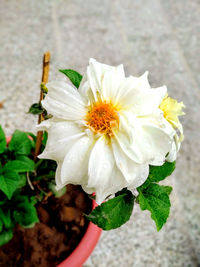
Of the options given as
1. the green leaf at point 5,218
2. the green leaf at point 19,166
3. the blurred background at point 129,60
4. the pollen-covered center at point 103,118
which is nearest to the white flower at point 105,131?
the pollen-covered center at point 103,118

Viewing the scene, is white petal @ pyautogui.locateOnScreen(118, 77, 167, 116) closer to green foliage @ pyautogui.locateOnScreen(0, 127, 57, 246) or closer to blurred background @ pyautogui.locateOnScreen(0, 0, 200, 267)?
green foliage @ pyautogui.locateOnScreen(0, 127, 57, 246)

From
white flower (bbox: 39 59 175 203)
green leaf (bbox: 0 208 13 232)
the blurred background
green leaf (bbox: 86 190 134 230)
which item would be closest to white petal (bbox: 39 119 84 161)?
white flower (bbox: 39 59 175 203)

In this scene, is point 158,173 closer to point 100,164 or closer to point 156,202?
point 156,202

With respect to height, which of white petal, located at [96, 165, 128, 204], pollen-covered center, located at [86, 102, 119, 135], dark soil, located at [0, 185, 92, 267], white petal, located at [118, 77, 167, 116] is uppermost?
white petal, located at [118, 77, 167, 116]

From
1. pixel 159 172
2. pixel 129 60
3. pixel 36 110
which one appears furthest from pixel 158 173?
pixel 129 60

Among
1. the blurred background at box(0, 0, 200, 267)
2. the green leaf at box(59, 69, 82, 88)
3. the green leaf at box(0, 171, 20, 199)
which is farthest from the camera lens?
the blurred background at box(0, 0, 200, 267)

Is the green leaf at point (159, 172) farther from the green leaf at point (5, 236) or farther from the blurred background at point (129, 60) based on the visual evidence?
the blurred background at point (129, 60)

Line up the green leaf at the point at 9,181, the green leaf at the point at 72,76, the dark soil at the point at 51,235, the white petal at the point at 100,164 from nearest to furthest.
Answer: the white petal at the point at 100,164 → the green leaf at the point at 72,76 → the green leaf at the point at 9,181 → the dark soil at the point at 51,235

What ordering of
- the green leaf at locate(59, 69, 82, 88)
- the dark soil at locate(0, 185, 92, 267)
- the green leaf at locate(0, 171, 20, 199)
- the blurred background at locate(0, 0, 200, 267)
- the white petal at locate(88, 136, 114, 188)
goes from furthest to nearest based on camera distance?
the blurred background at locate(0, 0, 200, 267)
the dark soil at locate(0, 185, 92, 267)
the green leaf at locate(0, 171, 20, 199)
the green leaf at locate(59, 69, 82, 88)
the white petal at locate(88, 136, 114, 188)
